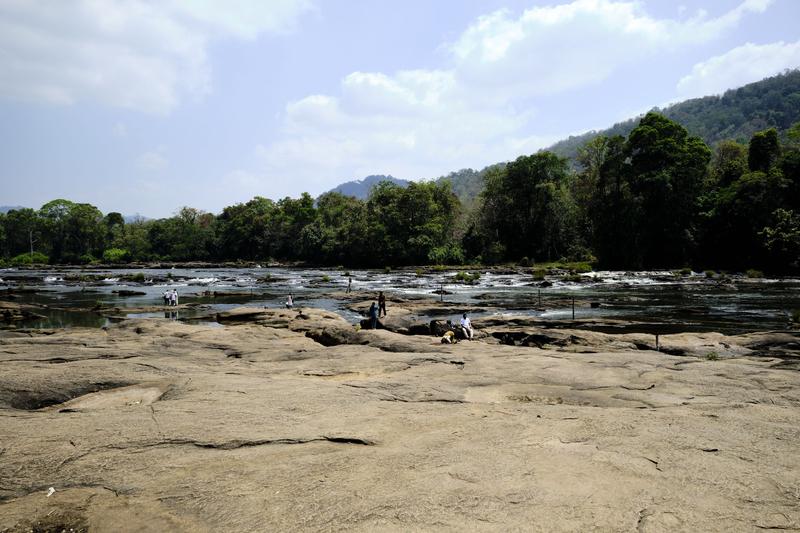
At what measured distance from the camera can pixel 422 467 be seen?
590cm

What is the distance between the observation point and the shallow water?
28225mm

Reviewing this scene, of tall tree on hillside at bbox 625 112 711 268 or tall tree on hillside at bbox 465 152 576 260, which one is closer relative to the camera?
tall tree on hillside at bbox 625 112 711 268

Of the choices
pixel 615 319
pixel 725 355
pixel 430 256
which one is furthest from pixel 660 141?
pixel 725 355

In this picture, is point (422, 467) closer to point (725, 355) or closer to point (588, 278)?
point (725, 355)

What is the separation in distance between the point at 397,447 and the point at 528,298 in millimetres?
32877

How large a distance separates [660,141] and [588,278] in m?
26.2

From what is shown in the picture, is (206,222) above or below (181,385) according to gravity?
above

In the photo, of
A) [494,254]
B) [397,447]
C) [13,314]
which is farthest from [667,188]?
[13,314]

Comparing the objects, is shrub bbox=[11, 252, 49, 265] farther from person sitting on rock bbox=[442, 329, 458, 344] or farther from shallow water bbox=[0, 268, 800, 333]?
person sitting on rock bbox=[442, 329, 458, 344]

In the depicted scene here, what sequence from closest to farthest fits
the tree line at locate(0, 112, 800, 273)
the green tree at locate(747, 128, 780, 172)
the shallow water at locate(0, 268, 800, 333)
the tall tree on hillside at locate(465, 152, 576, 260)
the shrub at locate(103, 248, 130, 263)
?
1. the shallow water at locate(0, 268, 800, 333)
2. the tree line at locate(0, 112, 800, 273)
3. the green tree at locate(747, 128, 780, 172)
4. the tall tree on hillside at locate(465, 152, 576, 260)
5. the shrub at locate(103, 248, 130, 263)

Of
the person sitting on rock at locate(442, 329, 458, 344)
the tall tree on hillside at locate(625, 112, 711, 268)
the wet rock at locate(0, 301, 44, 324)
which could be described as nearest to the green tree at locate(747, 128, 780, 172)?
the tall tree on hillside at locate(625, 112, 711, 268)

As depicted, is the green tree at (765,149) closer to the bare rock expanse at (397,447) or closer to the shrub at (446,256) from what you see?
the shrub at (446,256)

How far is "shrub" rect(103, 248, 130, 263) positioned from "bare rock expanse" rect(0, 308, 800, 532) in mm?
116666

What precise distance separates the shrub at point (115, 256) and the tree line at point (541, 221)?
0.38m
